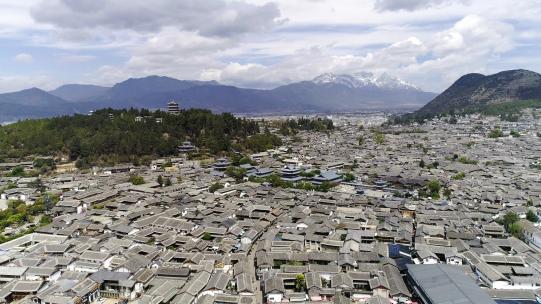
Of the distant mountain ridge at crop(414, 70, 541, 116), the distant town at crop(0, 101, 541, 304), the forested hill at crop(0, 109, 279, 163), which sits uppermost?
the distant mountain ridge at crop(414, 70, 541, 116)

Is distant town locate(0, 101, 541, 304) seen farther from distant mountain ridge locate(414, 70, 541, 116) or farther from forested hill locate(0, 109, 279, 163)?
distant mountain ridge locate(414, 70, 541, 116)

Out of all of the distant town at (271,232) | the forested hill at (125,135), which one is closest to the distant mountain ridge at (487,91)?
the forested hill at (125,135)

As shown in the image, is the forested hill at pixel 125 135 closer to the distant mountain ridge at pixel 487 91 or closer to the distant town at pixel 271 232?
the distant town at pixel 271 232

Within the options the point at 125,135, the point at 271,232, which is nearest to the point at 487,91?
the point at 125,135

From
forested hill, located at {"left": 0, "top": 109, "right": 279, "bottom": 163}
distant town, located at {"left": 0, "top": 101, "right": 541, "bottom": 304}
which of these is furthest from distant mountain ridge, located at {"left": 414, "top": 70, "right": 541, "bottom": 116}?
distant town, located at {"left": 0, "top": 101, "right": 541, "bottom": 304}

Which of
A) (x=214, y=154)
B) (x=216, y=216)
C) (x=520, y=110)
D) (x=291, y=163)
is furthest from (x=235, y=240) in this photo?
(x=520, y=110)

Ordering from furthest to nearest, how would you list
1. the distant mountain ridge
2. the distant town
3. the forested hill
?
the distant mountain ridge, the forested hill, the distant town

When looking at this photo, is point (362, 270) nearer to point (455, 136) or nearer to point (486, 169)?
point (486, 169)
